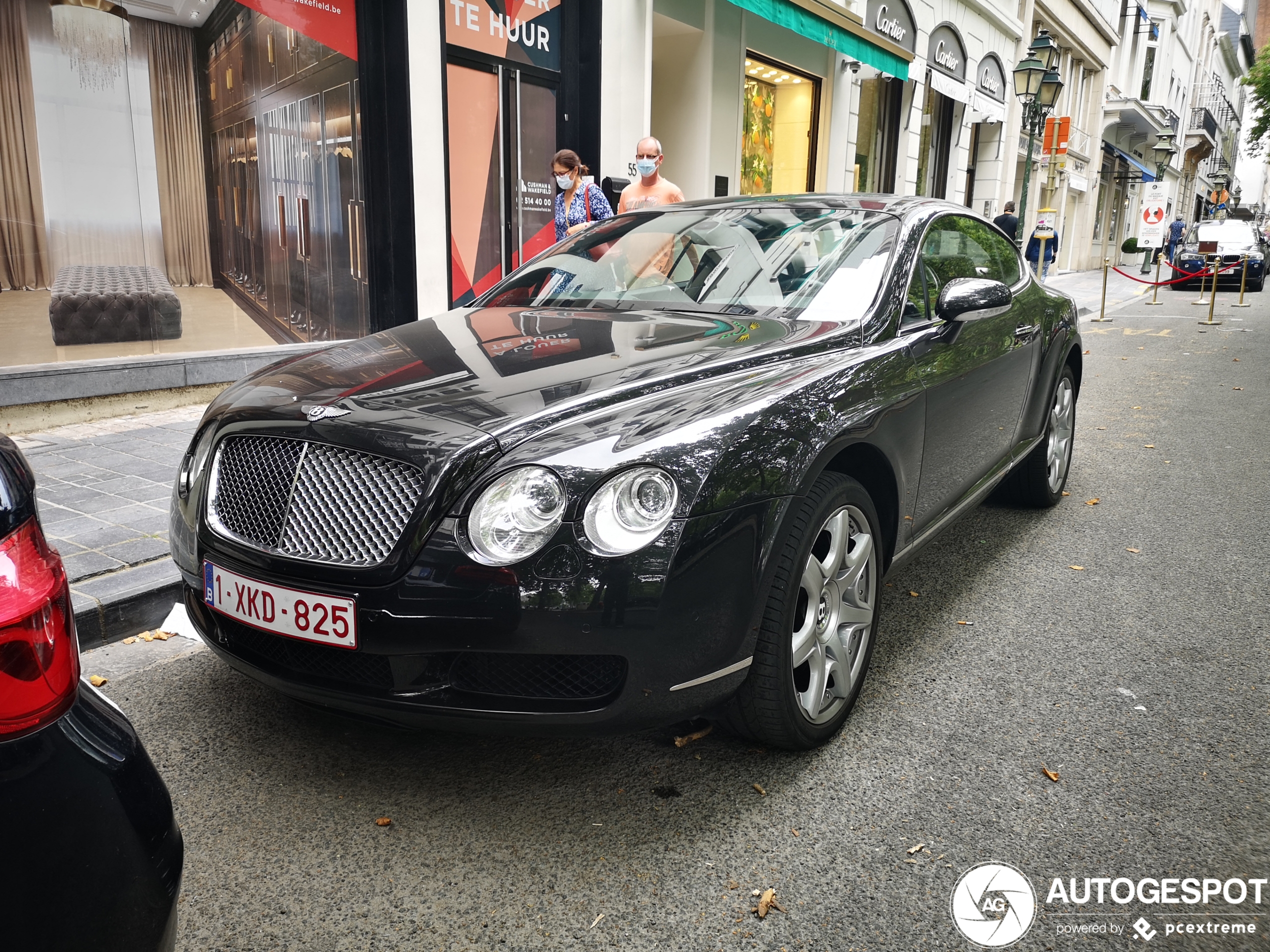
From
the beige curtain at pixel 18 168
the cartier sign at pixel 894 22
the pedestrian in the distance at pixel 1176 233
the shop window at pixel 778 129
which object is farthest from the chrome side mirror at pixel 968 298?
the pedestrian in the distance at pixel 1176 233

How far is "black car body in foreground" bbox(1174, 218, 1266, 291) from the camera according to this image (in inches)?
958

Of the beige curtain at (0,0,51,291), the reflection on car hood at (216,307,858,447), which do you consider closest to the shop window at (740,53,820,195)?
the beige curtain at (0,0,51,291)

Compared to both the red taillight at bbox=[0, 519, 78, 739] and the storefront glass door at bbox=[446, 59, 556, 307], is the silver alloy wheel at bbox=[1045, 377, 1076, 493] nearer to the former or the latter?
the red taillight at bbox=[0, 519, 78, 739]

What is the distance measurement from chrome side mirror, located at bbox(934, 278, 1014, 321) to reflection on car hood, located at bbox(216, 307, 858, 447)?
51 centimetres

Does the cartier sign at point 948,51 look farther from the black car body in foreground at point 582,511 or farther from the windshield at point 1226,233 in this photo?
the black car body in foreground at point 582,511

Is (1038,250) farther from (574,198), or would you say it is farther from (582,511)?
(582,511)

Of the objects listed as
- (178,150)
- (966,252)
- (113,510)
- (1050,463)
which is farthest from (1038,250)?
(113,510)

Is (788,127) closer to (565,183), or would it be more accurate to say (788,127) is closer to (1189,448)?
(565,183)

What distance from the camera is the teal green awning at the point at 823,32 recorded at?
11398 millimetres

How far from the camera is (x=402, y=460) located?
7.02 ft

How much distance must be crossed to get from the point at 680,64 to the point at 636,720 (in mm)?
12270

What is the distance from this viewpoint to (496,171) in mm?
9664

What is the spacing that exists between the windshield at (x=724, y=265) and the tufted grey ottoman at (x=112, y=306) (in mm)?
4112

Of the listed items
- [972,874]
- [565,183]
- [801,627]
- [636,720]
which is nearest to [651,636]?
[636,720]
